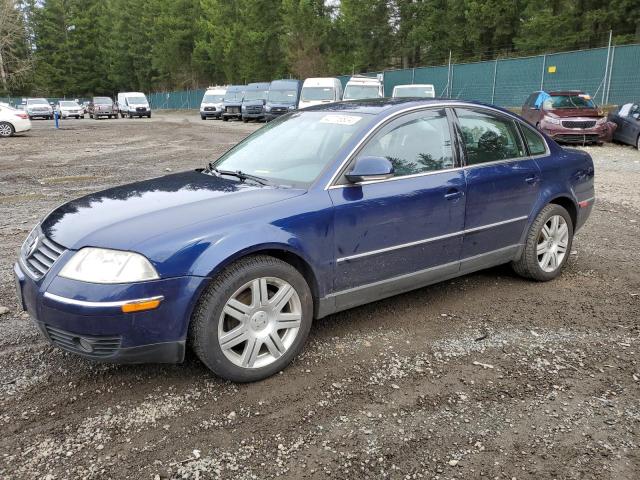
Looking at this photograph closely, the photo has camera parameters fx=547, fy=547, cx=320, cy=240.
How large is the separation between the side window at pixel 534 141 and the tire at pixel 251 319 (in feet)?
8.60

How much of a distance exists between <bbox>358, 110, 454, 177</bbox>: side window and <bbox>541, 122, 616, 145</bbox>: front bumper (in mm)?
13289

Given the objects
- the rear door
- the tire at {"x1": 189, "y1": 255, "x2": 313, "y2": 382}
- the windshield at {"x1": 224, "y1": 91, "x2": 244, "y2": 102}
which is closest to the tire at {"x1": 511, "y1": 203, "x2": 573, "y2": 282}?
the rear door

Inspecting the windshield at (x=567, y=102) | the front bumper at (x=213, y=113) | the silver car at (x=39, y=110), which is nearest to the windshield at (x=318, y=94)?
the windshield at (x=567, y=102)

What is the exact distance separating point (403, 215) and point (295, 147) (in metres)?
0.98

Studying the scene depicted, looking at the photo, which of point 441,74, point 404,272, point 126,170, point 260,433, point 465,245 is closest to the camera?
point 260,433

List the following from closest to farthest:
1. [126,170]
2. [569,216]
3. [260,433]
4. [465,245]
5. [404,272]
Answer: [260,433], [404,272], [465,245], [569,216], [126,170]

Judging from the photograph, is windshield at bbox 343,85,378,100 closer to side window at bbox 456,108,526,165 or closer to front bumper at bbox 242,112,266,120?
front bumper at bbox 242,112,266,120

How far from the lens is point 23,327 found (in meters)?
4.01

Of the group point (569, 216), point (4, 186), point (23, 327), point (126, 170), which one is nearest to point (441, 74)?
point (126, 170)

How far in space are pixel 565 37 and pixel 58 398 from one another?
37275 mm

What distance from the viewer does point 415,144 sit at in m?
4.04

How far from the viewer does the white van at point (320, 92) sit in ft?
80.1

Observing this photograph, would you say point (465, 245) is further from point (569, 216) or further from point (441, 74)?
point (441, 74)

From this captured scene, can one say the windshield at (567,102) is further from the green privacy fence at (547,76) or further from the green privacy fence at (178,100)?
the green privacy fence at (178,100)
